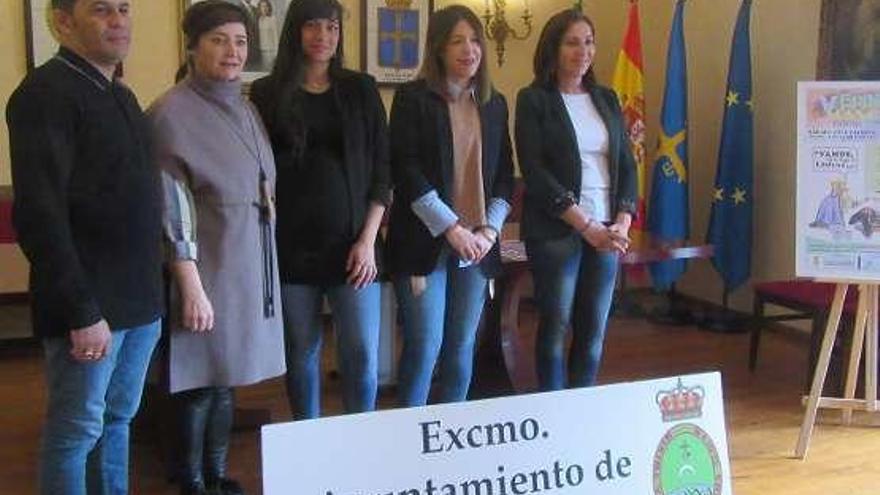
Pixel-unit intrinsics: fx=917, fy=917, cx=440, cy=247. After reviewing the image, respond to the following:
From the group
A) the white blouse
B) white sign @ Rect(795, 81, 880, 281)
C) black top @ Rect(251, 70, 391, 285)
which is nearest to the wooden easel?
white sign @ Rect(795, 81, 880, 281)

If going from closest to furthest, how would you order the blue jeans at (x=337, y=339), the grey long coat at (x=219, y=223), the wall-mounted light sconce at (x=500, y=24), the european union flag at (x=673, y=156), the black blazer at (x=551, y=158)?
the grey long coat at (x=219, y=223), the blue jeans at (x=337, y=339), the black blazer at (x=551, y=158), the european union flag at (x=673, y=156), the wall-mounted light sconce at (x=500, y=24)

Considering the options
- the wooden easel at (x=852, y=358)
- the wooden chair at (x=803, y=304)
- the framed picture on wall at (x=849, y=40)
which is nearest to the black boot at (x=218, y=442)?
the wooden easel at (x=852, y=358)

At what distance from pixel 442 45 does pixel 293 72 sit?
41cm

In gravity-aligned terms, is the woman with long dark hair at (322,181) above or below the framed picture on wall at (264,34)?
below

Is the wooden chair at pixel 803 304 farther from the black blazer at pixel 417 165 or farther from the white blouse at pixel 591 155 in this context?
the black blazer at pixel 417 165

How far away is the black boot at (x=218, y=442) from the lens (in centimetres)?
230

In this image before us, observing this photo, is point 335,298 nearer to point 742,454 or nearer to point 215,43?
point 215,43

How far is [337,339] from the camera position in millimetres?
2324

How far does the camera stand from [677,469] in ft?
6.09

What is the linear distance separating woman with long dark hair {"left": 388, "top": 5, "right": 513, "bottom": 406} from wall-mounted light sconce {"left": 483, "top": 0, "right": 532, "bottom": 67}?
8.60ft

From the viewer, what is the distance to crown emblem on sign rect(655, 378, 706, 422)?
72.9 inches

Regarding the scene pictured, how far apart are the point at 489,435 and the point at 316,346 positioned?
27.8 inches

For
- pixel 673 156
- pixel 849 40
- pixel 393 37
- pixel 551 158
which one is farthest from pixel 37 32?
pixel 849 40

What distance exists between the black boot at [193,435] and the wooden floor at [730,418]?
28 centimetres
